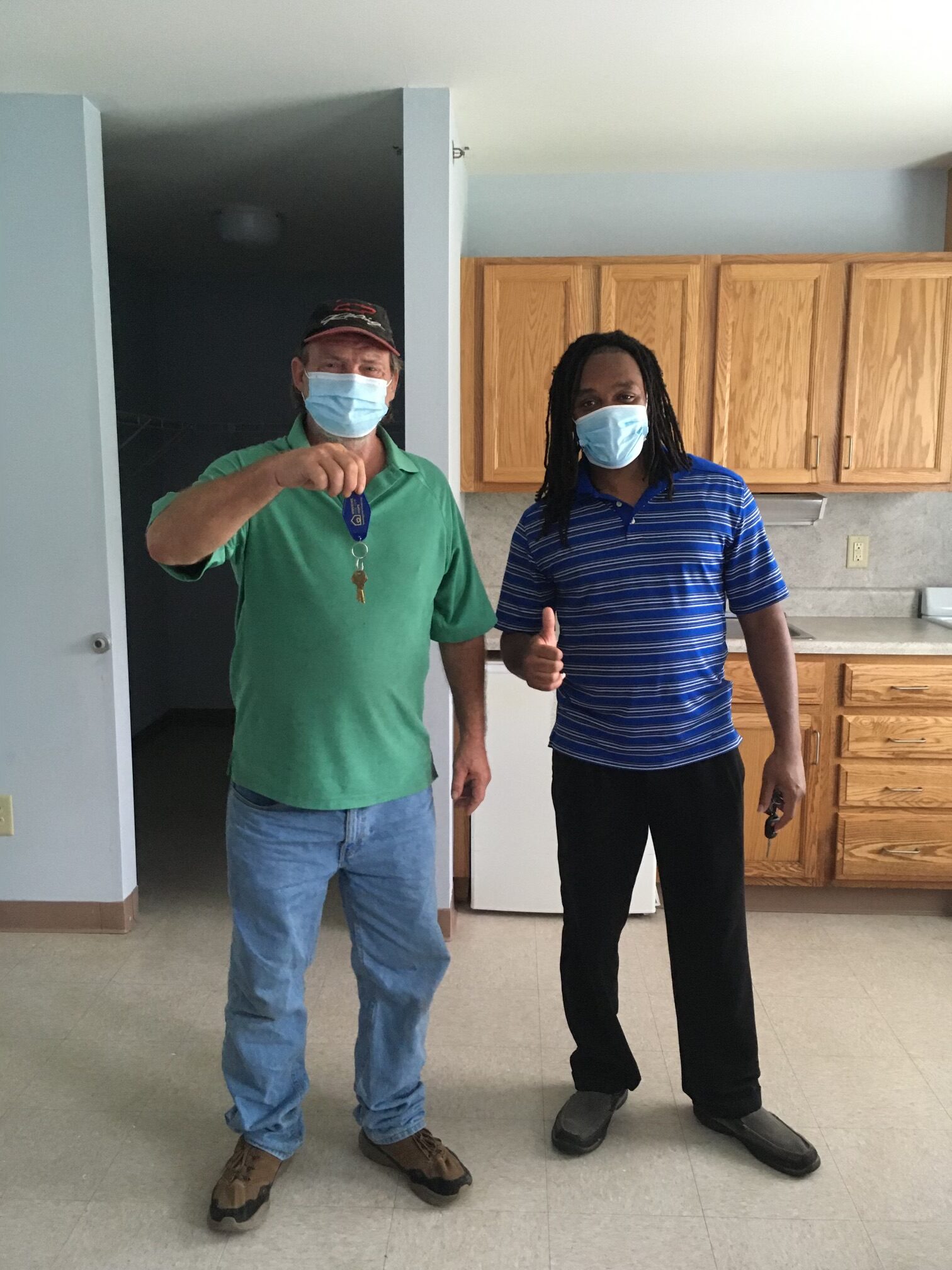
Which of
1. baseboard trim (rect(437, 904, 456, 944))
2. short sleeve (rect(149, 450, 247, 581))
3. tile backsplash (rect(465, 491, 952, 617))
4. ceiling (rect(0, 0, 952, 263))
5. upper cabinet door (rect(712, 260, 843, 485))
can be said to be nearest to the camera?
short sleeve (rect(149, 450, 247, 581))

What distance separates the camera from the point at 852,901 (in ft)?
9.90

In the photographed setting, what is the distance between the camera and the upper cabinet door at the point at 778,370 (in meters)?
3.02

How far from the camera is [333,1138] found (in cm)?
192

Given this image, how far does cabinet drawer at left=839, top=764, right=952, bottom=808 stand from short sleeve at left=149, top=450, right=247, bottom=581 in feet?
6.86

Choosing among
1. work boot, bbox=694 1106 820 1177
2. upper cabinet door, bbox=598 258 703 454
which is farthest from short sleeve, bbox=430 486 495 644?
upper cabinet door, bbox=598 258 703 454

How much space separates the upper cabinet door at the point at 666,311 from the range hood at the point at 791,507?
37 centimetres

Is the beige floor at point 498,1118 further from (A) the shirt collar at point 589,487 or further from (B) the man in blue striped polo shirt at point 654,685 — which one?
(A) the shirt collar at point 589,487

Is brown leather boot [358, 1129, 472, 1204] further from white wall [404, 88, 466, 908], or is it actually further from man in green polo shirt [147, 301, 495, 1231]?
white wall [404, 88, 466, 908]

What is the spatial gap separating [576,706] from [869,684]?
1441mm

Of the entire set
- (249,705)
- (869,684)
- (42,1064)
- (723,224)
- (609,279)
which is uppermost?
(723,224)

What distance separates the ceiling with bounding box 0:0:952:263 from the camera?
2127mm

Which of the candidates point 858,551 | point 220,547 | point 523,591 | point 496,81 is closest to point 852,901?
point 858,551

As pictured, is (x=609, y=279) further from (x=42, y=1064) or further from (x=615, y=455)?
(x=42, y=1064)

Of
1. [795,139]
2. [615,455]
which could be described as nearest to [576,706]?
[615,455]
